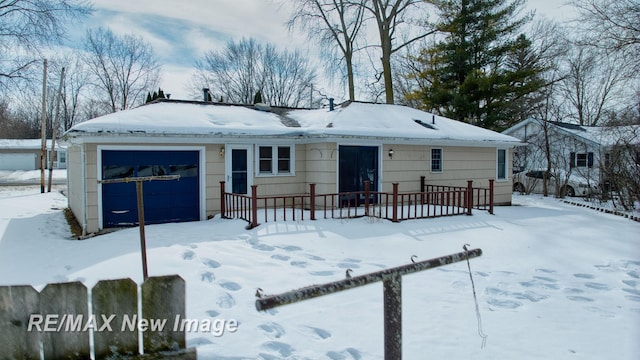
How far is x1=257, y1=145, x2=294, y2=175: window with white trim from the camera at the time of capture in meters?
11.7

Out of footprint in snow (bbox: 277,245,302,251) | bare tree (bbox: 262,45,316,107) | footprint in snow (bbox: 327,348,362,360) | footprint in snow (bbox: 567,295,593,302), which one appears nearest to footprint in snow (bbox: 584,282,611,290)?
footprint in snow (bbox: 567,295,593,302)

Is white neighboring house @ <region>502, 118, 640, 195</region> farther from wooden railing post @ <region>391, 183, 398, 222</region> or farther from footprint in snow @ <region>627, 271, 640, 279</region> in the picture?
footprint in snow @ <region>627, 271, 640, 279</region>

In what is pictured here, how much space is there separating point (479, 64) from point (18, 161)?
4048 cm

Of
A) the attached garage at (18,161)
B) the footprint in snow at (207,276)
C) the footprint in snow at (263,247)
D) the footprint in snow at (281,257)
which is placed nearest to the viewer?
the footprint in snow at (207,276)

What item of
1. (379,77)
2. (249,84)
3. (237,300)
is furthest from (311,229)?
(249,84)

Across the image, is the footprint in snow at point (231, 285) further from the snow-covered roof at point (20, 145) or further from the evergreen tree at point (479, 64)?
the snow-covered roof at point (20, 145)

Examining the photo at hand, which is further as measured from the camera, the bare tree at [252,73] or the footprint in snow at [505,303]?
the bare tree at [252,73]

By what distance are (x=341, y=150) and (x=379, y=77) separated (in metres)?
16.2

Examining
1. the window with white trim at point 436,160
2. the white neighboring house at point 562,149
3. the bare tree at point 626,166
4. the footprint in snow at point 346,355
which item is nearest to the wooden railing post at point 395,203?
the window with white trim at point 436,160

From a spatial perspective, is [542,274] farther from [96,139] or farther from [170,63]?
[170,63]

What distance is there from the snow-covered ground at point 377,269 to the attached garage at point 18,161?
111 feet

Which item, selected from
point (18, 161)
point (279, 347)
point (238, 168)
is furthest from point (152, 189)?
point (18, 161)

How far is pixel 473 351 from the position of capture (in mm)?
3588

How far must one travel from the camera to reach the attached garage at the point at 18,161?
38.2 m
